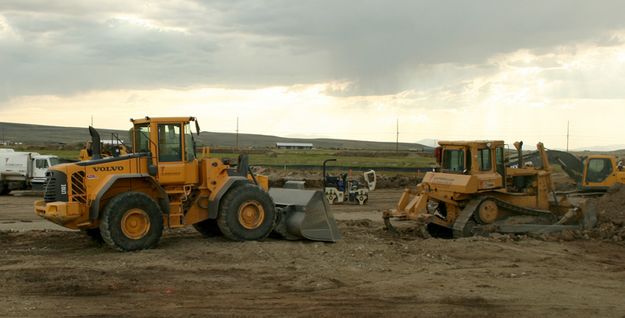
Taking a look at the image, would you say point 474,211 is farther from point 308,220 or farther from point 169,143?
point 169,143

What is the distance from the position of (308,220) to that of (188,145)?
2.87 metres

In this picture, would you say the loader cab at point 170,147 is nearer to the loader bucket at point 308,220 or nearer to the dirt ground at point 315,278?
the dirt ground at point 315,278

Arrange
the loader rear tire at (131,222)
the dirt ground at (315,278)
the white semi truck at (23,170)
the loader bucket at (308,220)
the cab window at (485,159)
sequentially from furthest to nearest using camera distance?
1. the white semi truck at (23,170)
2. the cab window at (485,159)
3. the loader bucket at (308,220)
4. the loader rear tire at (131,222)
5. the dirt ground at (315,278)

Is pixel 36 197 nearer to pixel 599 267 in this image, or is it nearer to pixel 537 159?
pixel 537 159

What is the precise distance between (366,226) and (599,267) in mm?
7523

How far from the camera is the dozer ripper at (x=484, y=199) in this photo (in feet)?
A: 53.0

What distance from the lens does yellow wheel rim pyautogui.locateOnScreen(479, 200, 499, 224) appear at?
637 inches

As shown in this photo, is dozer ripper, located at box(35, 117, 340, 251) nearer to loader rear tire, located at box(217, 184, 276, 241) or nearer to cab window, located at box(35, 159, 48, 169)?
loader rear tire, located at box(217, 184, 276, 241)

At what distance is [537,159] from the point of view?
66.2 ft


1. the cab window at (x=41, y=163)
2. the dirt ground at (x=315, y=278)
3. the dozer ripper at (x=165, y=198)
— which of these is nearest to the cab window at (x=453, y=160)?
the dirt ground at (x=315, y=278)

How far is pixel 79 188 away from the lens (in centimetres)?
1267

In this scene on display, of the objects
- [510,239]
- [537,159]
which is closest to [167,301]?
[510,239]

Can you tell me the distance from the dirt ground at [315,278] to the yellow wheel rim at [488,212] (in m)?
1.18

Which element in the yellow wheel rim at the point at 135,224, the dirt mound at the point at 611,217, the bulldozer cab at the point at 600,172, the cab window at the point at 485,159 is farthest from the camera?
the bulldozer cab at the point at 600,172
